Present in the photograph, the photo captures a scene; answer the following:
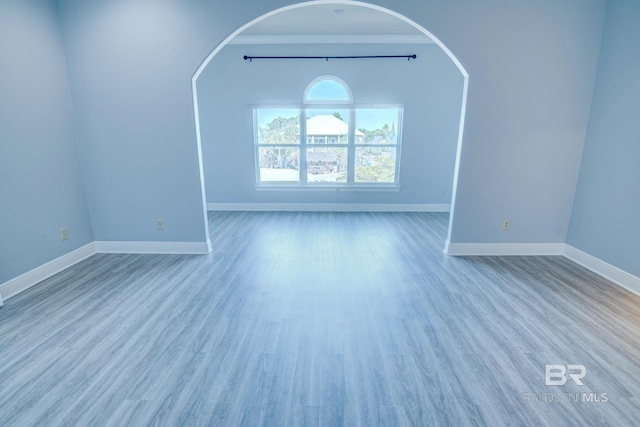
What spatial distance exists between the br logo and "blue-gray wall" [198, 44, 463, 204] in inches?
→ 158

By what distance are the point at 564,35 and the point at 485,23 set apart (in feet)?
2.73

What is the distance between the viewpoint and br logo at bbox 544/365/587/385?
1836 mm

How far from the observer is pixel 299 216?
545 centimetres

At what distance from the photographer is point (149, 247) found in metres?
3.76

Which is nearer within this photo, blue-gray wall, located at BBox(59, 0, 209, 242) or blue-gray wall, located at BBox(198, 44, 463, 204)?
blue-gray wall, located at BBox(59, 0, 209, 242)

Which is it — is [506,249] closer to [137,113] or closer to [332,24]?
[332,24]

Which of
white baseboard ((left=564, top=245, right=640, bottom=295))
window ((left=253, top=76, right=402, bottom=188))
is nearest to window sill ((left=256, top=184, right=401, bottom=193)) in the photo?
window ((left=253, top=76, right=402, bottom=188))

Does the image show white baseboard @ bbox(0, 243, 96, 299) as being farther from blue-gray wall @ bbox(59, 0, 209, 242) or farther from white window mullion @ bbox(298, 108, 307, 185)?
white window mullion @ bbox(298, 108, 307, 185)

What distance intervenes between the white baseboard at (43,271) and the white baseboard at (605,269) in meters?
5.64

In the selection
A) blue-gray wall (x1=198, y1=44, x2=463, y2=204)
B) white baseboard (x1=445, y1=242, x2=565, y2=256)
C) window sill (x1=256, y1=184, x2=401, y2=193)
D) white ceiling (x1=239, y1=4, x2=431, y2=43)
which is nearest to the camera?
white baseboard (x1=445, y1=242, x2=565, y2=256)

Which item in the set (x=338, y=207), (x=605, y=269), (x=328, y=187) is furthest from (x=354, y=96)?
(x=605, y=269)

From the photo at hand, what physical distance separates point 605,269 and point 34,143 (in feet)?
19.0

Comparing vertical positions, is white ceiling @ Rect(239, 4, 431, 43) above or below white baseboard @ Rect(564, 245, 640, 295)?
above

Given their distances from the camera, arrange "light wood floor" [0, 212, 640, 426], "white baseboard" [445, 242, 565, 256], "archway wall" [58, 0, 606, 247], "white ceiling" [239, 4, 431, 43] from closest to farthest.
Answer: "light wood floor" [0, 212, 640, 426]
"archway wall" [58, 0, 606, 247]
"white baseboard" [445, 242, 565, 256]
"white ceiling" [239, 4, 431, 43]
